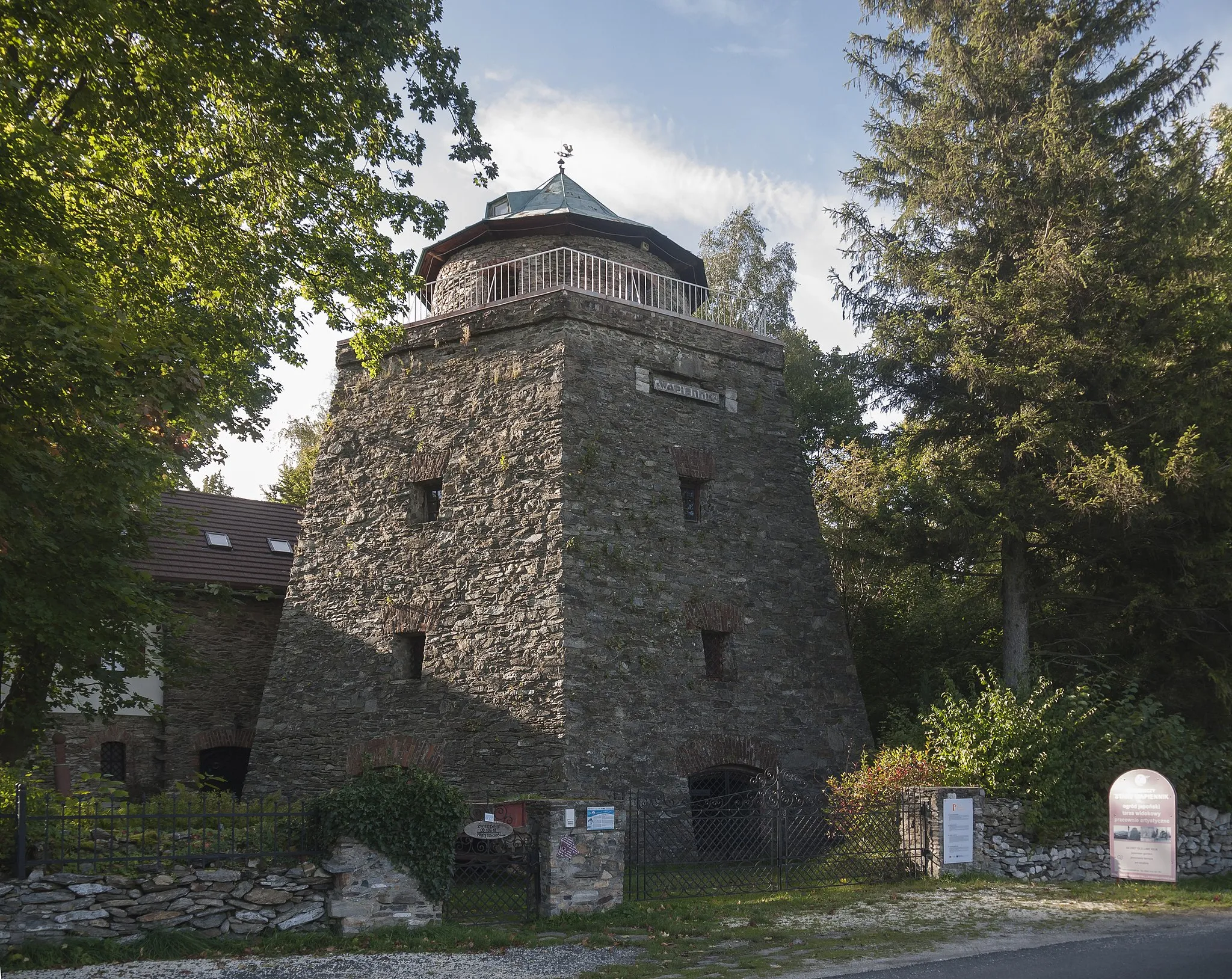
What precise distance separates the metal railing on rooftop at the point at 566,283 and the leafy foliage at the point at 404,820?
901cm

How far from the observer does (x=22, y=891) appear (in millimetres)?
8461

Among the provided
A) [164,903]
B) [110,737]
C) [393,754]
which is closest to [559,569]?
[393,754]

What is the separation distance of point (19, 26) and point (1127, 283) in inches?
543

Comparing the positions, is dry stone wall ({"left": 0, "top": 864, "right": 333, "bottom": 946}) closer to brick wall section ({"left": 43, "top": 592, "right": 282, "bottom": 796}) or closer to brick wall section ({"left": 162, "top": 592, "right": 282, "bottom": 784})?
brick wall section ({"left": 43, "top": 592, "right": 282, "bottom": 796})

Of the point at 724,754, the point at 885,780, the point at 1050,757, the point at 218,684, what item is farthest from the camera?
the point at 218,684

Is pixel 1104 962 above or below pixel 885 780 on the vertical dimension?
below

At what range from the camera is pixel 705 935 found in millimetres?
9922

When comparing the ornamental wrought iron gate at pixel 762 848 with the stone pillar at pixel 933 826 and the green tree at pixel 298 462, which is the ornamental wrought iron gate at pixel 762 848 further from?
the green tree at pixel 298 462

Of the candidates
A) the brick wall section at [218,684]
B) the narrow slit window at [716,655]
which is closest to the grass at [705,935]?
the narrow slit window at [716,655]

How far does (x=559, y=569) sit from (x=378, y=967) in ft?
23.2

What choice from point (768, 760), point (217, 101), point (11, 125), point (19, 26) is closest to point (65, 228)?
point (11, 125)

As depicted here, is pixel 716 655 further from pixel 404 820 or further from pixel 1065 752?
pixel 404 820

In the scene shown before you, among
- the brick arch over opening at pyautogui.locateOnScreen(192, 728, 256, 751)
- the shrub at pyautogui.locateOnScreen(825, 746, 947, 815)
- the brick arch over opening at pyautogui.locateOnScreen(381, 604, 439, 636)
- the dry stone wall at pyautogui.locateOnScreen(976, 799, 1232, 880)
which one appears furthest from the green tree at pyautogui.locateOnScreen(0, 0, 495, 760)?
the dry stone wall at pyautogui.locateOnScreen(976, 799, 1232, 880)

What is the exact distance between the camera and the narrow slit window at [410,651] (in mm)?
16344
